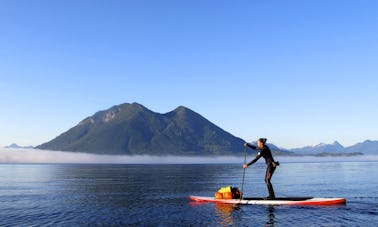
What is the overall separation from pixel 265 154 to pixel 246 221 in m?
8.02

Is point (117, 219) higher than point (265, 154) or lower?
lower

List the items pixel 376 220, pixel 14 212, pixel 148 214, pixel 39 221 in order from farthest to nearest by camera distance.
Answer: pixel 14 212, pixel 148 214, pixel 39 221, pixel 376 220

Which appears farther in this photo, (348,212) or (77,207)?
(77,207)

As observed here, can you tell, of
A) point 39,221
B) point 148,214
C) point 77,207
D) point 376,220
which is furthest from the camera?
point 77,207

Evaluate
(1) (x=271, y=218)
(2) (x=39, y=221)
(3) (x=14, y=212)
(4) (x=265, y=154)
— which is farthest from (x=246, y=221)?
(3) (x=14, y=212)

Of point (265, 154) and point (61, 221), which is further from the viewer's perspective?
point (265, 154)

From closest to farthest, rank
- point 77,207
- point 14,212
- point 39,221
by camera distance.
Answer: point 39,221 < point 14,212 < point 77,207

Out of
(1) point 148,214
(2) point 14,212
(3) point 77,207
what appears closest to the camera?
(1) point 148,214

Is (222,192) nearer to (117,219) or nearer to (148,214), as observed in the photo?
Answer: (148,214)

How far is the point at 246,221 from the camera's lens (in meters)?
24.2

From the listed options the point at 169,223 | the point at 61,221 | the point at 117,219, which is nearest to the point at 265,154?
the point at 169,223

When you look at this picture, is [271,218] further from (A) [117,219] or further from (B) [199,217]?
(A) [117,219]

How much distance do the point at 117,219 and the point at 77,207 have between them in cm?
841

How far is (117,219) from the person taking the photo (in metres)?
26.1
